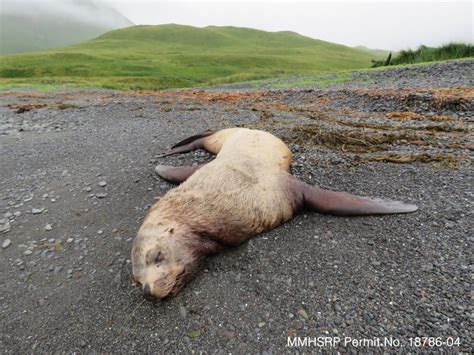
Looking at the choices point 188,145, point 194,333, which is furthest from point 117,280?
point 188,145

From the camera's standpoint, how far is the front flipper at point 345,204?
142 inches

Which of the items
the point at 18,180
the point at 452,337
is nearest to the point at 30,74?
the point at 18,180

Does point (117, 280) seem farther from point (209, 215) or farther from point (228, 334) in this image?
point (228, 334)

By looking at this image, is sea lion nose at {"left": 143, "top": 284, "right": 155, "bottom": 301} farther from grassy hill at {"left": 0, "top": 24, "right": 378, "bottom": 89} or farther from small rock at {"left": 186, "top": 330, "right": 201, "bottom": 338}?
grassy hill at {"left": 0, "top": 24, "right": 378, "bottom": 89}

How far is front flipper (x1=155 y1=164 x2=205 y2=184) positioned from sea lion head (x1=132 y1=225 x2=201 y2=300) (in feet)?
5.04

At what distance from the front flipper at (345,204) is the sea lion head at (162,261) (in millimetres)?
1552

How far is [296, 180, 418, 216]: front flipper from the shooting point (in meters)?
3.60

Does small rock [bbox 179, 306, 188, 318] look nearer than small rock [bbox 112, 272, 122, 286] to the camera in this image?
Yes

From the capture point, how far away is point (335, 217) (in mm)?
3650

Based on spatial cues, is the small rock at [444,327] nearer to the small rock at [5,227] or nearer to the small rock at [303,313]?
the small rock at [303,313]

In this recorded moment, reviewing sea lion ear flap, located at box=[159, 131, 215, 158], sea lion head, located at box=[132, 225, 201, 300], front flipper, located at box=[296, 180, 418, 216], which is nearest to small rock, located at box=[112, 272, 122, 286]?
sea lion head, located at box=[132, 225, 201, 300]

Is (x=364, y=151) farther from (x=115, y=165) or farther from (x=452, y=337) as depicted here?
(x=115, y=165)

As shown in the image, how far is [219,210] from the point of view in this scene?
11.0 ft

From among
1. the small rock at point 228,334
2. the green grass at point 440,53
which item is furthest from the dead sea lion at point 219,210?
the green grass at point 440,53
